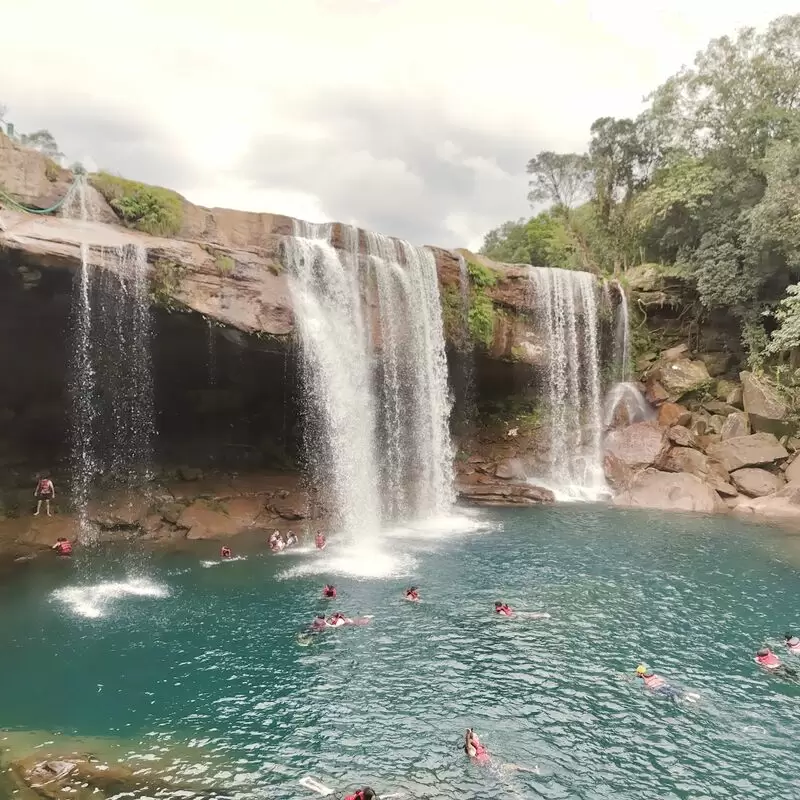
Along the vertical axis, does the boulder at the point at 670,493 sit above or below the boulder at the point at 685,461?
below

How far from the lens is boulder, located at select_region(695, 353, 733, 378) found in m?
32.2

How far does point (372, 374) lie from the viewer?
25.2 meters

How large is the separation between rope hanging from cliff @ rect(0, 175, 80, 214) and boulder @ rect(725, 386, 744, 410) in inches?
1175

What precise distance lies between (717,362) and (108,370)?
97.2 ft

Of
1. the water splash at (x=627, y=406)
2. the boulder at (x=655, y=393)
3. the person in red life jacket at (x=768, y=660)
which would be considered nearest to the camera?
the person in red life jacket at (x=768, y=660)

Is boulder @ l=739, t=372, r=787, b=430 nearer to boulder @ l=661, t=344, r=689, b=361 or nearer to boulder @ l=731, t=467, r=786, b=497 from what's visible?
boulder @ l=731, t=467, r=786, b=497

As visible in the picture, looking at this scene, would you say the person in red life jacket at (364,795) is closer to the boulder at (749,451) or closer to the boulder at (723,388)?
the boulder at (749,451)

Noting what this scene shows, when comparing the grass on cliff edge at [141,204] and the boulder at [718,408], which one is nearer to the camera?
the grass on cliff edge at [141,204]

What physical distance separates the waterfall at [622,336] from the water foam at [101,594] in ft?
86.4

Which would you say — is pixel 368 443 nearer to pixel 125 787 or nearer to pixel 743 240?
pixel 125 787

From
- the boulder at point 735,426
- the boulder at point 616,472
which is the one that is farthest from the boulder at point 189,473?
the boulder at point 735,426

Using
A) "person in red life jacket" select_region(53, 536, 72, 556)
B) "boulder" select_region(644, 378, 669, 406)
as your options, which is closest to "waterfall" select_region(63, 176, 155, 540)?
"person in red life jacket" select_region(53, 536, 72, 556)

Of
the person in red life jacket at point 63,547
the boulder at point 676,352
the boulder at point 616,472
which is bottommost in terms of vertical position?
the person in red life jacket at point 63,547

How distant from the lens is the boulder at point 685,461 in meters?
27.6
